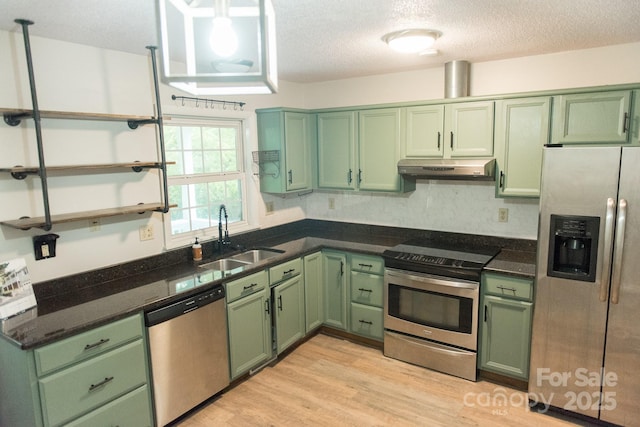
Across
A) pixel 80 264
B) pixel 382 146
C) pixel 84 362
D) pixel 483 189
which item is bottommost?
pixel 84 362

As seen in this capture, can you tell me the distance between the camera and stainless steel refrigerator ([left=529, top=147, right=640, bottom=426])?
2309 millimetres

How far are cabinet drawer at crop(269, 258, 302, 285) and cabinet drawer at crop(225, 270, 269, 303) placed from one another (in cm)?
7

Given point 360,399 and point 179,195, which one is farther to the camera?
point 179,195

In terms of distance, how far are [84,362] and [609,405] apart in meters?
2.98

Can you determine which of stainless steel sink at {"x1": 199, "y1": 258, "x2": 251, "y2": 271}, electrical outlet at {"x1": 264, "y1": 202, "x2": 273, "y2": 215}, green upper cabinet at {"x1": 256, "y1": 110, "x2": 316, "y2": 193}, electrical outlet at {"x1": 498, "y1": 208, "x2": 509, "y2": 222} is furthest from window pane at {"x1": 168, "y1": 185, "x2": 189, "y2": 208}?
electrical outlet at {"x1": 498, "y1": 208, "x2": 509, "y2": 222}

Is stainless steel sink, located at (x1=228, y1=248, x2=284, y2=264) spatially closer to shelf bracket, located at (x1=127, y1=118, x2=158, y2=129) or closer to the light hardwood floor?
the light hardwood floor

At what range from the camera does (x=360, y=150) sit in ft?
12.2

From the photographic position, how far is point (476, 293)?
2930 mm

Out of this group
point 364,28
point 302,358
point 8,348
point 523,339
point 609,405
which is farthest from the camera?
point 302,358

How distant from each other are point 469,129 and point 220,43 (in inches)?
97.9

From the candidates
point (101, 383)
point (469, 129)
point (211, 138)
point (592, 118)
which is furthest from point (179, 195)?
point (592, 118)

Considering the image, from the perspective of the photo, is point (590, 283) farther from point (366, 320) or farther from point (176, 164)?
point (176, 164)

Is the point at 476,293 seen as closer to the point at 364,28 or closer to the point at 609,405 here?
the point at 609,405

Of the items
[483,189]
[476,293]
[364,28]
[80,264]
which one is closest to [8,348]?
[80,264]
